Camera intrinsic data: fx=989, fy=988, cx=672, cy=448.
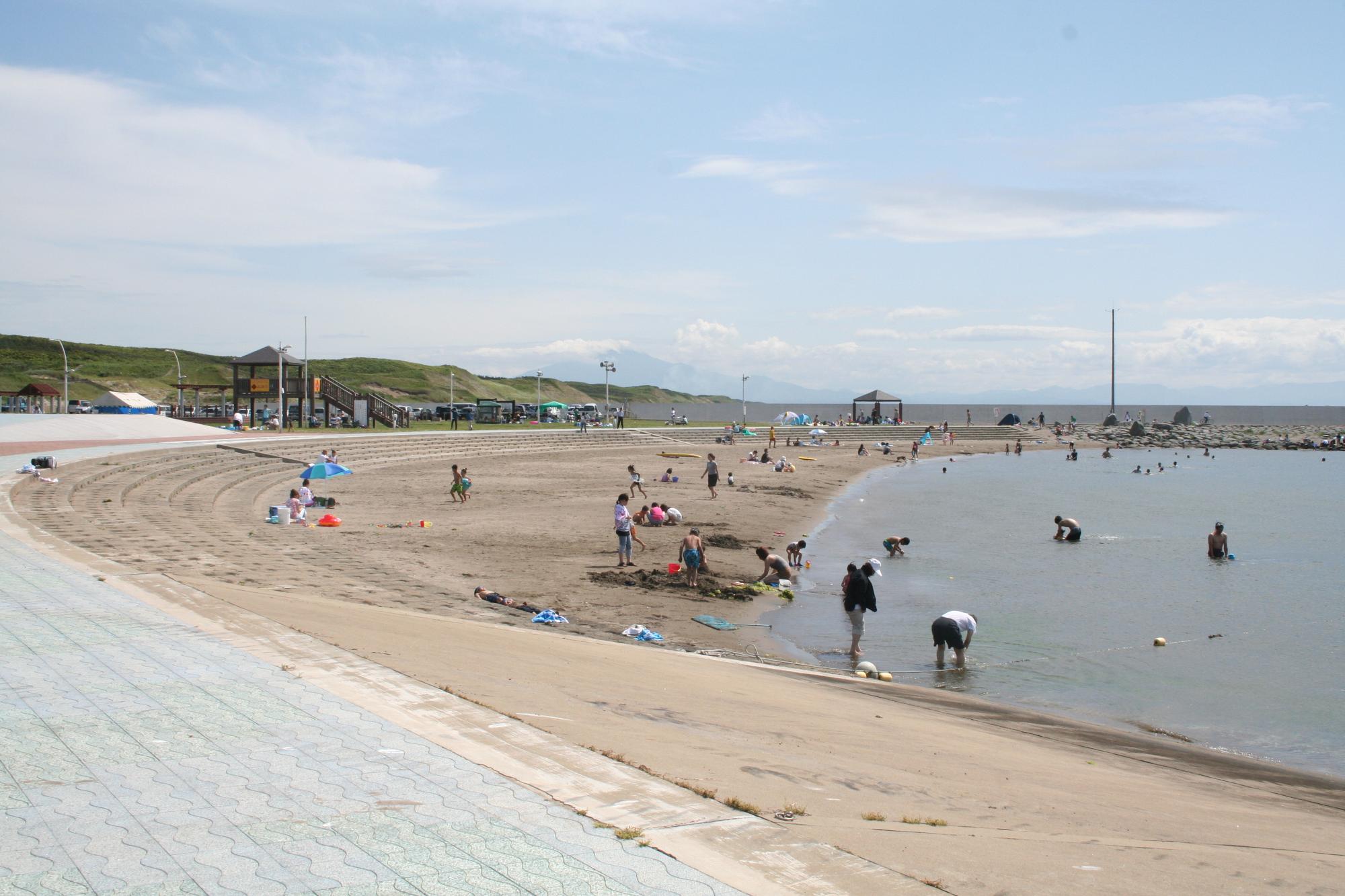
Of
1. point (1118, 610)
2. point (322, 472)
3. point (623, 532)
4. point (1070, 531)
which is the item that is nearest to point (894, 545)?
point (1118, 610)

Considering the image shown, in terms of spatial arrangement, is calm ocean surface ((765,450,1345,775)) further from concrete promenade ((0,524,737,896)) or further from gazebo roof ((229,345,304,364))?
gazebo roof ((229,345,304,364))

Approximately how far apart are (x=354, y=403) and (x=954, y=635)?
1784 inches

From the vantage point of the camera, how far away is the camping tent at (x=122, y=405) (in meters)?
62.6

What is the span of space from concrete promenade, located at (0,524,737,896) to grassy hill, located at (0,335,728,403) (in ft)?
318

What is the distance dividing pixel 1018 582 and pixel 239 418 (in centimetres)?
4250

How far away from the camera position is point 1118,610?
1728 cm

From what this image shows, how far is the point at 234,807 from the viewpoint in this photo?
15.6 ft

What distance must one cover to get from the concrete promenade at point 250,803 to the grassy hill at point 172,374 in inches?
3816

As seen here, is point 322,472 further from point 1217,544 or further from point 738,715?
point 738,715

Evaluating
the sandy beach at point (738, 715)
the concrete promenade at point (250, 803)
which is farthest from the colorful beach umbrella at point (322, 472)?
the concrete promenade at point (250, 803)

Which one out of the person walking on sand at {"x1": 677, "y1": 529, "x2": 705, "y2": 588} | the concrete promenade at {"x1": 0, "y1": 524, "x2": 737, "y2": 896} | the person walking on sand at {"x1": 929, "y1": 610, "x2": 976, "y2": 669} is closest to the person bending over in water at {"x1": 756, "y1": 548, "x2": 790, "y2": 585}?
the person walking on sand at {"x1": 677, "y1": 529, "x2": 705, "y2": 588}

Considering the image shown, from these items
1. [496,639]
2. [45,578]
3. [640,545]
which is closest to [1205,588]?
[640,545]

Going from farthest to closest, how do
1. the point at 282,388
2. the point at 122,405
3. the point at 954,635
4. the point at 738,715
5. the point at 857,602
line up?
the point at 122,405 < the point at 282,388 < the point at 857,602 < the point at 954,635 < the point at 738,715

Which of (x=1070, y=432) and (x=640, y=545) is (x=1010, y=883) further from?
(x=1070, y=432)
